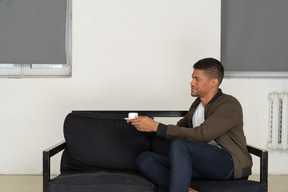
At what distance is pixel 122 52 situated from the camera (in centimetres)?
338

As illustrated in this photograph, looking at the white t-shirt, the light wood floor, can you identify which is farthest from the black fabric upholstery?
the light wood floor

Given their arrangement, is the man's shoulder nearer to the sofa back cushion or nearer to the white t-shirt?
the white t-shirt

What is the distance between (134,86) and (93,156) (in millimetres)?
1281

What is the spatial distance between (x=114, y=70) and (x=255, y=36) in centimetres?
158

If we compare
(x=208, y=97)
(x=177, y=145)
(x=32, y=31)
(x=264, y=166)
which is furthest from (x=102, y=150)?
(x=32, y=31)

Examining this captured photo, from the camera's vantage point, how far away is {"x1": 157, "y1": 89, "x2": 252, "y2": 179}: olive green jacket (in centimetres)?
191

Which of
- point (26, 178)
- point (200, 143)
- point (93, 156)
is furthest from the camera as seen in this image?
point (26, 178)

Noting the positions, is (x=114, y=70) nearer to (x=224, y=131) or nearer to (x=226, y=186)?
(x=224, y=131)

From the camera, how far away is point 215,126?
190cm

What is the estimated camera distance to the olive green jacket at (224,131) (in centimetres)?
191

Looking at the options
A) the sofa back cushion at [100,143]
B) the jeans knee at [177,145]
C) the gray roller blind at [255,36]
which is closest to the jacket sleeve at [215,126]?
the jeans knee at [177,145]

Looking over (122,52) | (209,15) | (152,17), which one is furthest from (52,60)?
(209,15)

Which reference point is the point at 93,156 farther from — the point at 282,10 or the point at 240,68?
the point at 282,10

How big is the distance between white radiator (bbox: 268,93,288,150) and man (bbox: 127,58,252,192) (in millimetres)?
1614
